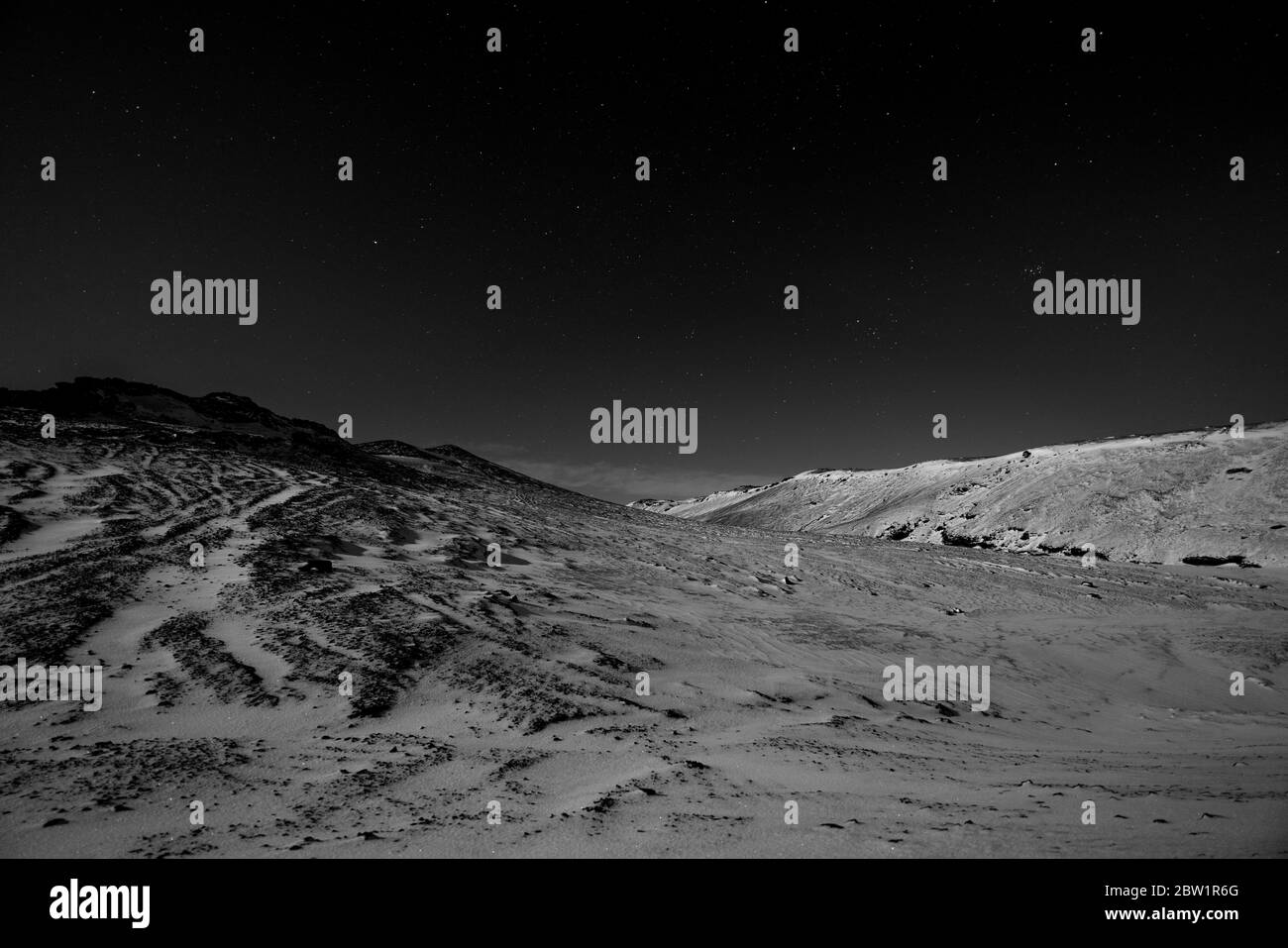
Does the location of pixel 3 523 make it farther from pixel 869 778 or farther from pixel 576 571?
→ pixel 869 778

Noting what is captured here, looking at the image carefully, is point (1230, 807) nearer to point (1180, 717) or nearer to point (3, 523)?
point (1180, 717)

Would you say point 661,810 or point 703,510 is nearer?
point 661,810

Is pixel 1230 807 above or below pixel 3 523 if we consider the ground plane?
below

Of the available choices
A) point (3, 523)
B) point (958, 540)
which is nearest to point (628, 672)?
point (3, 523)
